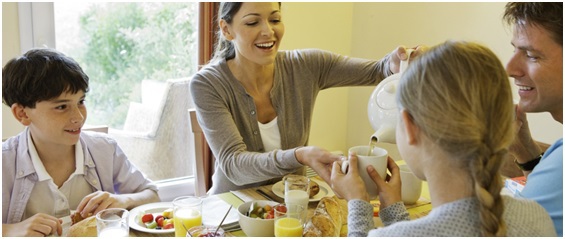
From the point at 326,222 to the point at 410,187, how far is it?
37 cm

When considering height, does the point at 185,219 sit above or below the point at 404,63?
below

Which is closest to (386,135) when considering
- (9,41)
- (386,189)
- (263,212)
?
(386,189)

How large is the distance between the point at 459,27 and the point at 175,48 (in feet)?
5.67

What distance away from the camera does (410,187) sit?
161 cm

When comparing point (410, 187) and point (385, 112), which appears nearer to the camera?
point (385, 112)

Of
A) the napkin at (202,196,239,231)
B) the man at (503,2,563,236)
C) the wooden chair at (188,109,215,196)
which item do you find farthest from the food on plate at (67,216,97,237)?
the man at (503,2,563,236)

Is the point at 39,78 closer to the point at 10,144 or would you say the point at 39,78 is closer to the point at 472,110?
the point at 10,144

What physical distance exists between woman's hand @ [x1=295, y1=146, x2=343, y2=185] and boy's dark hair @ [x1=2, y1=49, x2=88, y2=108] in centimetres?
79

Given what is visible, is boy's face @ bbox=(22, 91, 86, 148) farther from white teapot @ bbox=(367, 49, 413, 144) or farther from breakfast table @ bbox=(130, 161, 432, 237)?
white teapot @ bbox=(367, 49, 413, 144)

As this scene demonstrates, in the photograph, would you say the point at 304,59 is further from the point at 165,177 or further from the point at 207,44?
the point at 165,177

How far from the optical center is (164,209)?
1615mm

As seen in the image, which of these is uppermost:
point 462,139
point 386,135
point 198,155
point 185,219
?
point 462,139

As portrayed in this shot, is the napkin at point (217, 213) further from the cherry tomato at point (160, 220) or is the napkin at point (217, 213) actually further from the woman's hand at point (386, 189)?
the woman's hand at point (386, 189)

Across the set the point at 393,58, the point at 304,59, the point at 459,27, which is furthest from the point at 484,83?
the point at 459,27
